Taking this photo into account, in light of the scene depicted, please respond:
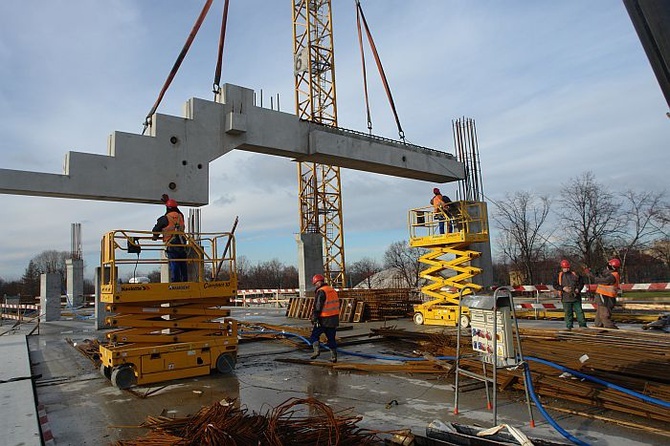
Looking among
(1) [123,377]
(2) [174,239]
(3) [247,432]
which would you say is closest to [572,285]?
(2) [174,239]

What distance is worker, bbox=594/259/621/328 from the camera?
10.9 metres

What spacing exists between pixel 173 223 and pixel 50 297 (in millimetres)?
17903

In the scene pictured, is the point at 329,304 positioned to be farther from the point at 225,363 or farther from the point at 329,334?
the point at 225,363

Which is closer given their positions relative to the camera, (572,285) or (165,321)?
(165,321)

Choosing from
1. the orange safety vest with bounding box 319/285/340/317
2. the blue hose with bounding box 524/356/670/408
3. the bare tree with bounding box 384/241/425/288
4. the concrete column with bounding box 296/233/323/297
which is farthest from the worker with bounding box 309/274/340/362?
the bare tree with bounding box 384/241/425/288

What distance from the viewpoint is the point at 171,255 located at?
881 centimetres

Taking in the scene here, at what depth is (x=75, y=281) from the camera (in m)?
27.9

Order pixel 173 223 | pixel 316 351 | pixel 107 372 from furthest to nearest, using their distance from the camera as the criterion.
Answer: pixel 316 351, pixel 173 223, pixel 107 372

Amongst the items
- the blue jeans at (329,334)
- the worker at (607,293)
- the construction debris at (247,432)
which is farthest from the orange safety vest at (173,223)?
the worker at (607,293)

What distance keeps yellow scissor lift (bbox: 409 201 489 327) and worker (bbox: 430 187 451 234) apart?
3cm

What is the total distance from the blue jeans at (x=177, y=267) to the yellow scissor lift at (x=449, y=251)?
810 centimetres

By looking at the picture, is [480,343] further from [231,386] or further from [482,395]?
Answer: [231,386]

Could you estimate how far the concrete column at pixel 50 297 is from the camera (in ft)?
A: 72.8

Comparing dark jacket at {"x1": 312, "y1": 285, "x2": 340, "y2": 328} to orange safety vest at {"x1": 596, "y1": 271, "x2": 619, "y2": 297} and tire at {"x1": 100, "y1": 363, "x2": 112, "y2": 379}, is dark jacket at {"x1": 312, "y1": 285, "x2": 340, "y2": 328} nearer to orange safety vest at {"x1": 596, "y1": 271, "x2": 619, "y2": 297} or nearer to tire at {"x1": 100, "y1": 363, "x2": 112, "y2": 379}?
tire at {"x1": 100, "y1": 363, "x2": 112, "y2": 379}
